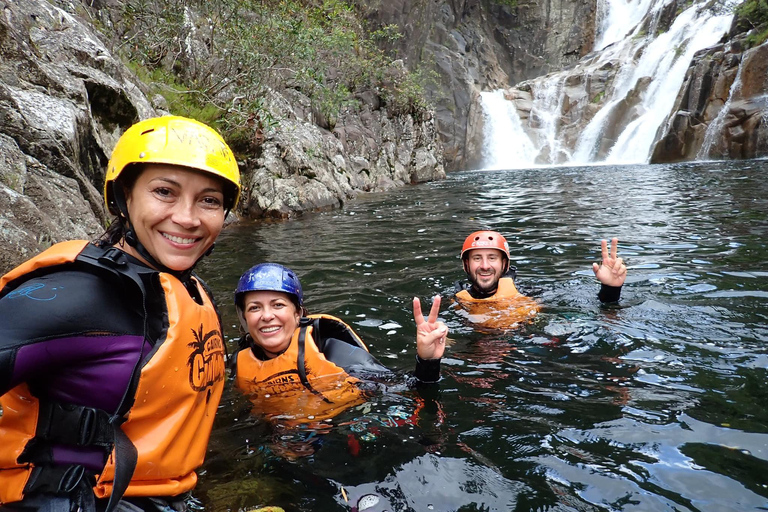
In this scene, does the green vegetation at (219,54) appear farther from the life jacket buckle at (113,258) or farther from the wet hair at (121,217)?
the life jacket buckle at (113,258)

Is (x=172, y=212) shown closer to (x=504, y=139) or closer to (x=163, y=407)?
(x=163, y=407)

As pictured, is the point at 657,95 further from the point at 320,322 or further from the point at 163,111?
the point at 320,322

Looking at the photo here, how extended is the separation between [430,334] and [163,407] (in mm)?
1752

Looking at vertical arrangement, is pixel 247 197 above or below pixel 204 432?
above

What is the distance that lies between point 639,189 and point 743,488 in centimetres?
1481

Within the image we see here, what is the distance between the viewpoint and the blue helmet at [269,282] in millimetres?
3295

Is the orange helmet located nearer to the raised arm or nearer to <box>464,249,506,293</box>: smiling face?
<box>464,249,506,293</box>: smiling face

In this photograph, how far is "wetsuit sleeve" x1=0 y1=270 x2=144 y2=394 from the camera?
4.72 ft

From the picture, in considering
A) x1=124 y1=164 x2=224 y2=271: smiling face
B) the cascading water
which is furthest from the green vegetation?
the cascading water

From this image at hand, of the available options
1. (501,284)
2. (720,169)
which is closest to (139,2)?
(501,284)

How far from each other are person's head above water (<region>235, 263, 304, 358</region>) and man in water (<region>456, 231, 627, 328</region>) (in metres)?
2.38

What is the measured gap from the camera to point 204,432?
2.24 meters

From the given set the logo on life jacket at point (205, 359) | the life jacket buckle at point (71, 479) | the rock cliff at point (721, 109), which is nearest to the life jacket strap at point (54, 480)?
the life jacket buckle at point (71, 479)

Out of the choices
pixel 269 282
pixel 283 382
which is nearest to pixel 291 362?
pixel 283 382
